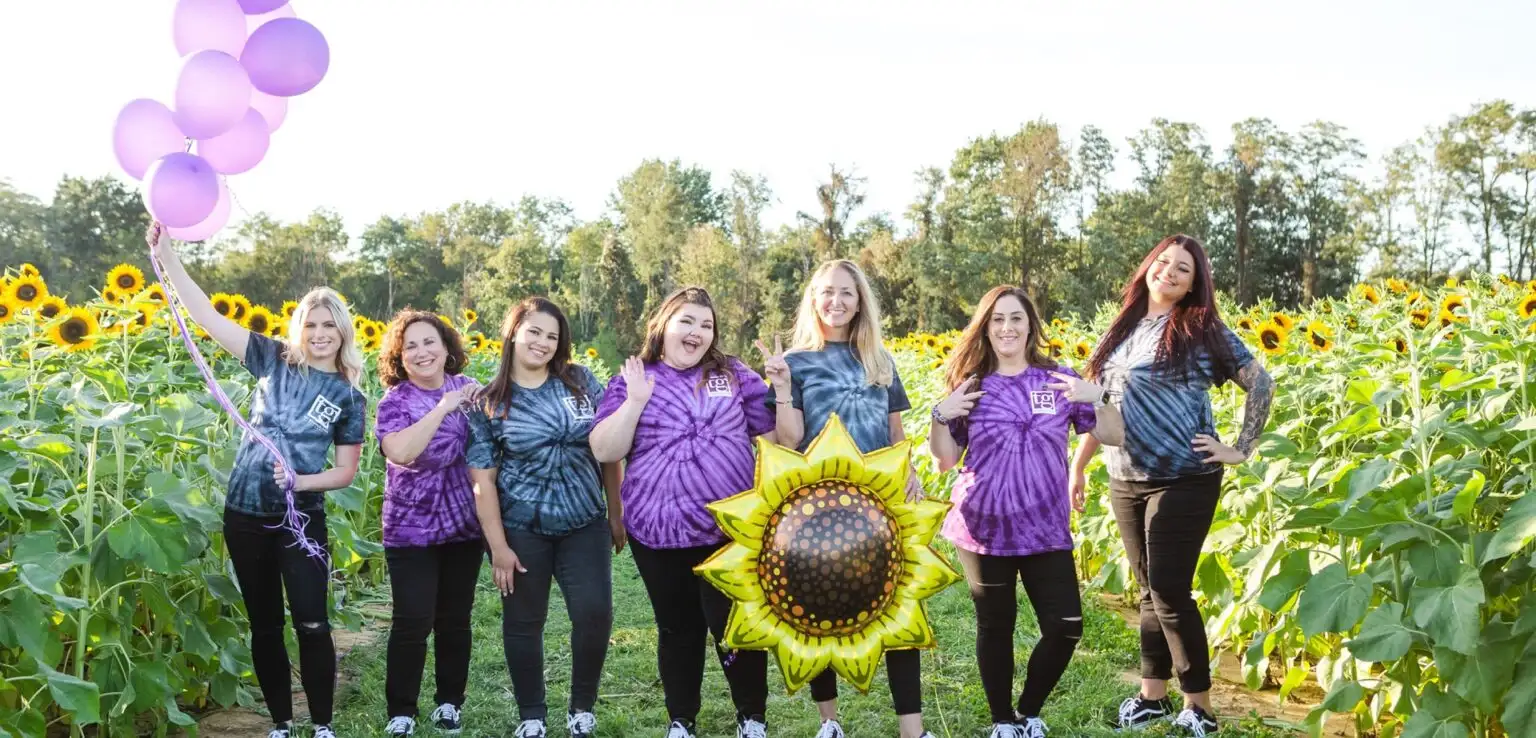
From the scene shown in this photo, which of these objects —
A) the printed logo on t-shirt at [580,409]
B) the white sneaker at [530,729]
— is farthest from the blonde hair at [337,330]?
the white sneaker at [530,729]

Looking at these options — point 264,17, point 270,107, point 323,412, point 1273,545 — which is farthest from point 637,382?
point 1273,545

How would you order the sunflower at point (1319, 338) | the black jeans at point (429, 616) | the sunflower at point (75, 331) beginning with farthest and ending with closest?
the sunflower at point (1319, 338), the sunflower at point (75, 331), the black jeans at point (429, 616)

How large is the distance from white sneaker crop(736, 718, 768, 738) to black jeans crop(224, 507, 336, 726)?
1.29m

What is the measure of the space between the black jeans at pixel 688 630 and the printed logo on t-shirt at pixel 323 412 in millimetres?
1014

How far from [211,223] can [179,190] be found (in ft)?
0.82

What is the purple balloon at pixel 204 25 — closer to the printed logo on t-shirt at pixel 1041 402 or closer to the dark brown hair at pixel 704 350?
the dark brown hair at pixel 704 350

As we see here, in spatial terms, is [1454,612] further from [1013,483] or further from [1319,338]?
[1319,338]

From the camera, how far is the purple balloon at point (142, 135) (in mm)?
3426

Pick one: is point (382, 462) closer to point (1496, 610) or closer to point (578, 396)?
point (578, 396)

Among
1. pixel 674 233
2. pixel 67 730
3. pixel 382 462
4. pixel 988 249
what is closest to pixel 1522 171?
pixel 988 249

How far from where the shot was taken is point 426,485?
12.1 ft

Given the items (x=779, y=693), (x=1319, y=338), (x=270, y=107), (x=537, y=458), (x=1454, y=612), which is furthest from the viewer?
(x=1319, y=338)

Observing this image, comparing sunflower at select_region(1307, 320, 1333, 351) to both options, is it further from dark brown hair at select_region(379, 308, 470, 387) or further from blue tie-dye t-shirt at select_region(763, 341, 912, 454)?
dark brown hair at select_region(379, 308, 470, 387)

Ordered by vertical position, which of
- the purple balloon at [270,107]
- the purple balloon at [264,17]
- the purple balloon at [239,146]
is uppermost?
the purple balloon at [264,17]
